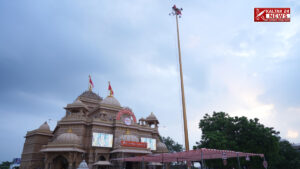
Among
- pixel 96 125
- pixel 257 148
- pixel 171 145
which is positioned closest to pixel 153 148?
pixel 96 125

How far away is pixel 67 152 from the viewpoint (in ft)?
99.1

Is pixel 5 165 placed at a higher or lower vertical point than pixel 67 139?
lower

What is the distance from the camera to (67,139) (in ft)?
101

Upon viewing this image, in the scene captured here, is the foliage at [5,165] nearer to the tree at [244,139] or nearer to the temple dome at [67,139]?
the temple dome at [67,139]

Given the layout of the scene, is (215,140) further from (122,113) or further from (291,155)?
(291,155)

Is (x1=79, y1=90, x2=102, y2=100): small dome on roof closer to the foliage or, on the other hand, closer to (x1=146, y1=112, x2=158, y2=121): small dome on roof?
(x1=146, y1=112, x2=158, y2=121): small dome on roof

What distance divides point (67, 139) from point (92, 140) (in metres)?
3.73

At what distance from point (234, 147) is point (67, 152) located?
25.3m

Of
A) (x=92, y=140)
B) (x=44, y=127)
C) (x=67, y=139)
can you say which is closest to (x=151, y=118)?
(x=92, y=140)

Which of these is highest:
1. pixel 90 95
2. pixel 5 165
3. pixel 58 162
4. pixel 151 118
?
pixel 90 95

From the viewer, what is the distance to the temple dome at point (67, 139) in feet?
100

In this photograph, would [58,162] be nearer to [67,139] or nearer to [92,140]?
[67,139]

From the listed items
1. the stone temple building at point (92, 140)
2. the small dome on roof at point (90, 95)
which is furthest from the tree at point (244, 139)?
the small dome on roof at point (90, 95)

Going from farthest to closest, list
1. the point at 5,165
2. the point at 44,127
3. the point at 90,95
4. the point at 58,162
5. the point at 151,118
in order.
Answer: the point at 5,165 → the point at 90,95 → the point at 151,118 → the point at 44,127 → the point at 58,162
